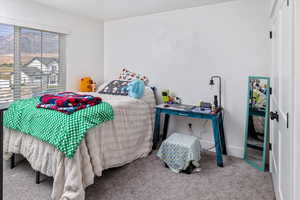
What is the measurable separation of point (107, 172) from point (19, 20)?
2.44m

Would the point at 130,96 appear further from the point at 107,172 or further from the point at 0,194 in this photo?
the point at 0,194

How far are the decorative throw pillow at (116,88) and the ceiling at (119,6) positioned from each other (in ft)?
3.96

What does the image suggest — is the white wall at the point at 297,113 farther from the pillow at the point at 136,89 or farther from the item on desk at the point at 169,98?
the item on desk at the point at 169,98

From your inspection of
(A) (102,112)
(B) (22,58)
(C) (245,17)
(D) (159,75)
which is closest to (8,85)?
(B) (22,58)

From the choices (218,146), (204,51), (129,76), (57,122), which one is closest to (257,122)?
(218,146)

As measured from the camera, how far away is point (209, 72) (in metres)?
3.12

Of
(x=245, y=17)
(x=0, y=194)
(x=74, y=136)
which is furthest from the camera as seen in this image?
(x=245, y=17)

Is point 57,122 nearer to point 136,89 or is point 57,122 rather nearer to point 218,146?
point 136,89

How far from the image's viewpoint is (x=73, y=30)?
3654mm

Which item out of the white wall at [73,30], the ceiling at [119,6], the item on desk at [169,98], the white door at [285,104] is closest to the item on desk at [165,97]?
the item on desk at [169,98]

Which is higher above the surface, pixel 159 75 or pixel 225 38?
pixel 225 38

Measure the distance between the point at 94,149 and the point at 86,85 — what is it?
6.37 feet

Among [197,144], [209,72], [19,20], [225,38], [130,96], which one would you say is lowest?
[197,144]

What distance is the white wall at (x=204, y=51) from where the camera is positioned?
110 inches
